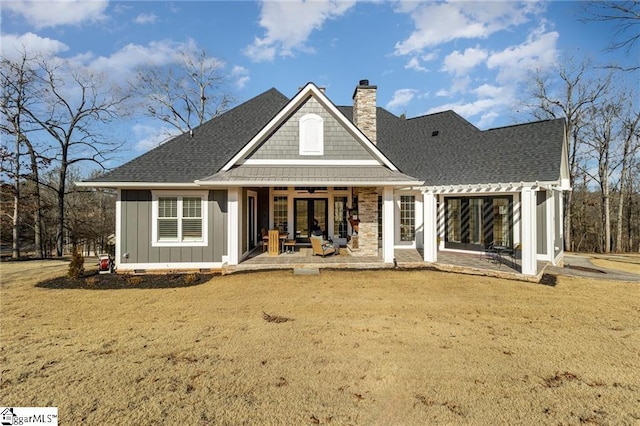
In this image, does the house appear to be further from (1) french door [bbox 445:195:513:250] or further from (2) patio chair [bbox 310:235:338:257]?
(2) patio chair [bbox 310:235:338:257]

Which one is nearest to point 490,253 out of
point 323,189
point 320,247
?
point 320,247

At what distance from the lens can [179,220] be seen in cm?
1016

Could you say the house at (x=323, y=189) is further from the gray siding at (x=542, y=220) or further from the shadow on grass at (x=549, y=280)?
the shadow on grass at (x=549, y=280)

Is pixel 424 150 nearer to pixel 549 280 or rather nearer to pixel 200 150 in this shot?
pixel 549 280

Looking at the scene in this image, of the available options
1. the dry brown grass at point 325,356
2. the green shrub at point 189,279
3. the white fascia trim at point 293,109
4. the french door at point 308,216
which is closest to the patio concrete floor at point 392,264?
the green shrub at point 189,279

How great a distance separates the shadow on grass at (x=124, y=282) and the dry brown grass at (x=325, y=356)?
766 mm

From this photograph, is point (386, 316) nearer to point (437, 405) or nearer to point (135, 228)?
point (437, 405)

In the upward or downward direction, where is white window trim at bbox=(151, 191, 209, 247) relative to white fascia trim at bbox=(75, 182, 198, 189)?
downward

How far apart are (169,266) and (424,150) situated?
12.6 meters

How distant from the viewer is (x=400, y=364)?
13.3ft

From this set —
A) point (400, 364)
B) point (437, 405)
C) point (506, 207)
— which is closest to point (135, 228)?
point (400, 364)

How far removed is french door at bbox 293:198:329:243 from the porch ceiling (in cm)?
357

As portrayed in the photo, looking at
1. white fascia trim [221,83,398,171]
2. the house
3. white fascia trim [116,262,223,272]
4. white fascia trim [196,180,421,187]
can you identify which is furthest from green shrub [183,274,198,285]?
white fascia trim [221,83,398,171]

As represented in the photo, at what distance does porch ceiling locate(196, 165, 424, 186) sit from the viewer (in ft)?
31.5
